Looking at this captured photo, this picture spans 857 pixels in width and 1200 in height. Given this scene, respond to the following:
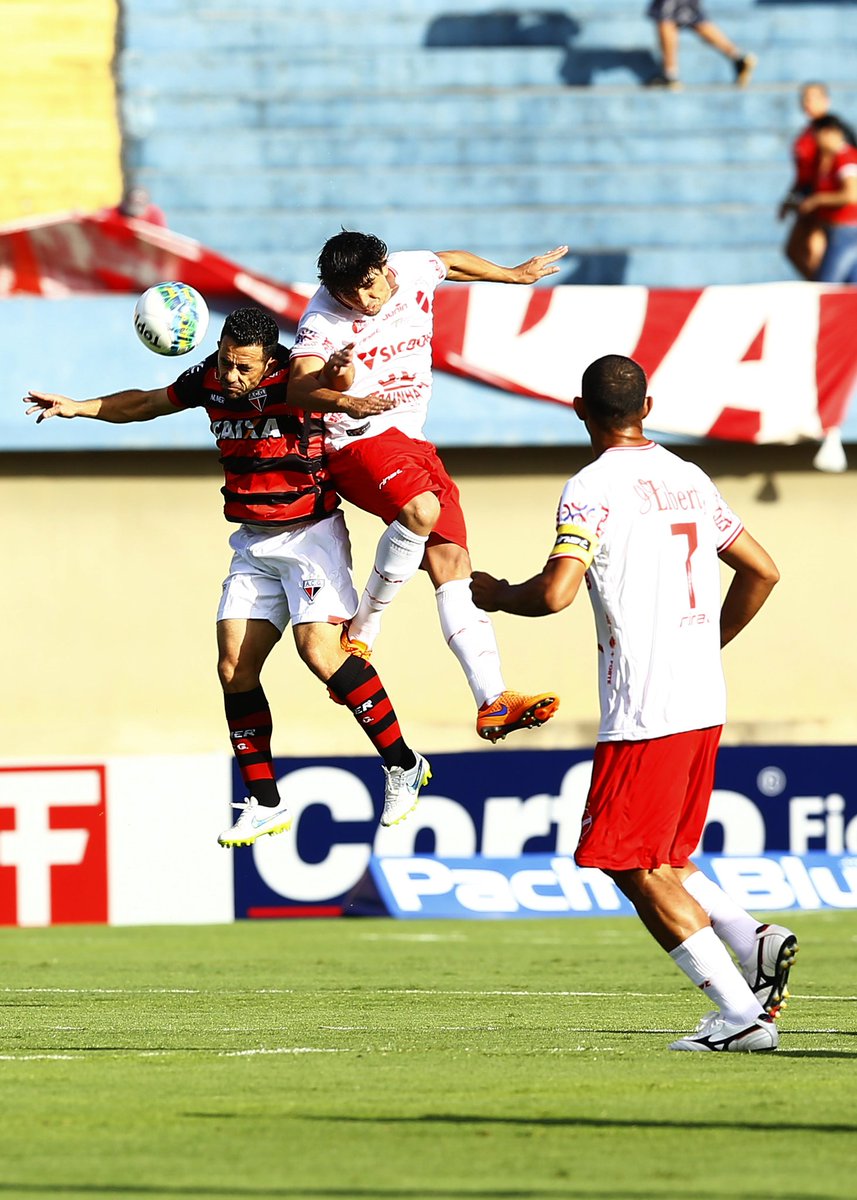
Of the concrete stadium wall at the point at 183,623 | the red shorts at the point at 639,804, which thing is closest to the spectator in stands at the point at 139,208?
the concrete stadium wall at the point at 183,623

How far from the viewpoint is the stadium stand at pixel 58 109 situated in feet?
67.3

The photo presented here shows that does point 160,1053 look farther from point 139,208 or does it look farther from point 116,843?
point 139,208

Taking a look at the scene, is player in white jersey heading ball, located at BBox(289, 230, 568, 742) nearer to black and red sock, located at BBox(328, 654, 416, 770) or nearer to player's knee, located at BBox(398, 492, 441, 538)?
player's knee, located at BBox(398, 492, 441, 538)

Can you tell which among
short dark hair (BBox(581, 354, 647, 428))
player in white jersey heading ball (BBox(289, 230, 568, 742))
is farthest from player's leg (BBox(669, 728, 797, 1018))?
player in white jersey heading ball (BBox(289, 230, 568, 742))

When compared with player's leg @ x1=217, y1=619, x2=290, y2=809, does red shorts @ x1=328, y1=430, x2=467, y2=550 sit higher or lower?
higher

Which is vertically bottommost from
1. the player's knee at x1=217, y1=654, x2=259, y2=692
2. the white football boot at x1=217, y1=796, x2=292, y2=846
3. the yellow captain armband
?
the white football boot at x1=217, y1=796, x2=292, y2=846

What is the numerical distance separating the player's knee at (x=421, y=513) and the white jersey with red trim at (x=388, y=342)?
35cm

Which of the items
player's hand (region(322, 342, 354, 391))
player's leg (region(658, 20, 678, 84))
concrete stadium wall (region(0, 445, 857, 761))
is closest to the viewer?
player's hand (region(322, 342, 354, 391))

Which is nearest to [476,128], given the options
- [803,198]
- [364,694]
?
[803,198]

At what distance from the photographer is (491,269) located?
29.7ft

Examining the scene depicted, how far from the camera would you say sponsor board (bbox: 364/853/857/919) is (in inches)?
580

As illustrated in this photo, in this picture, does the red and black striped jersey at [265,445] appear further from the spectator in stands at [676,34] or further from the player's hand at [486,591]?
the spectator in stands at [676,34]

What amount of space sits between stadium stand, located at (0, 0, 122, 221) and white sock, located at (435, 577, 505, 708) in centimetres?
1224

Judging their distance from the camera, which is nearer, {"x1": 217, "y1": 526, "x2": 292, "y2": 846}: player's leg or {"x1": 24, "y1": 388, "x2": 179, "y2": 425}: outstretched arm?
{"x1": 24, "y1": 388, "x2": 179, "y2": 425}: outstretched arm
